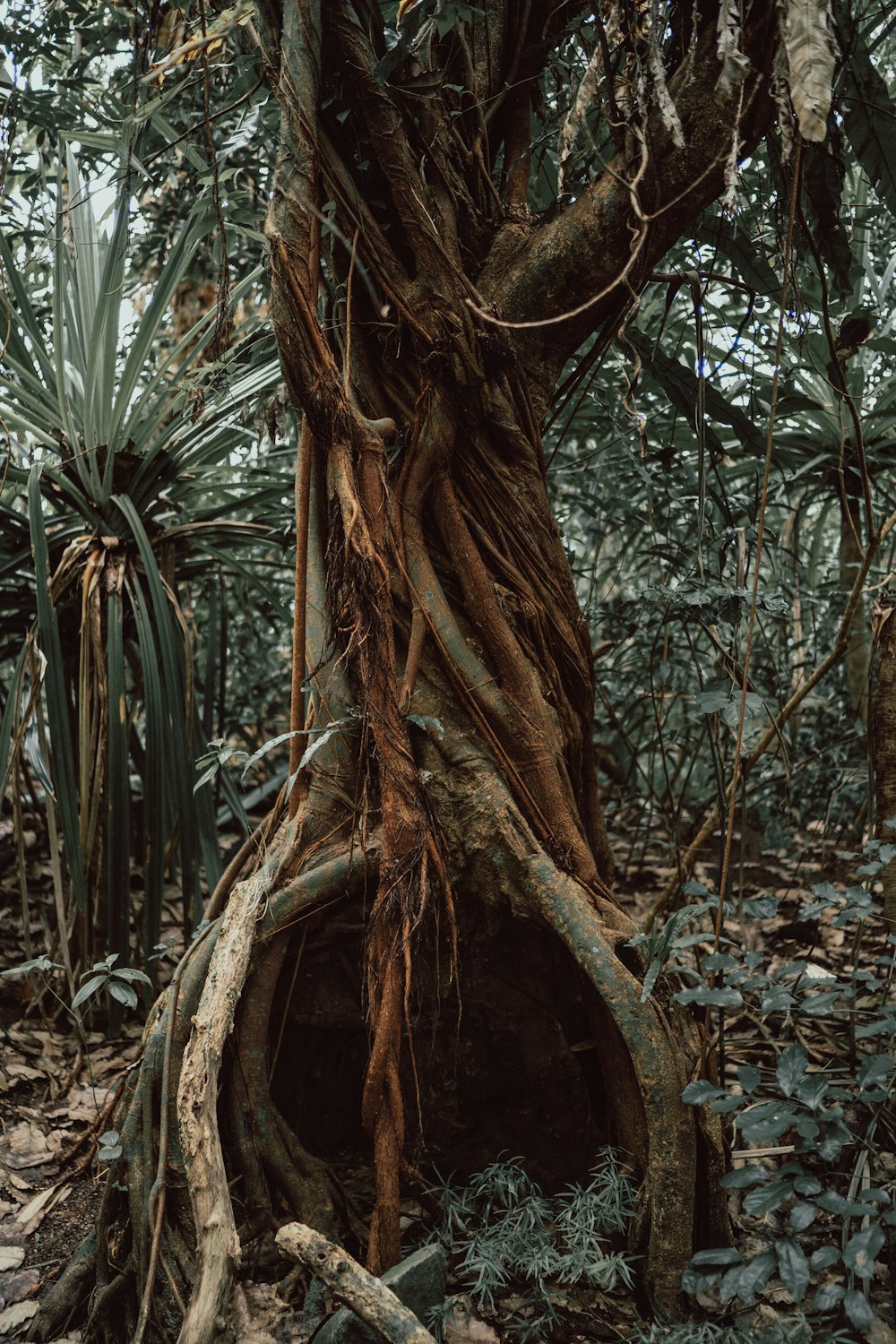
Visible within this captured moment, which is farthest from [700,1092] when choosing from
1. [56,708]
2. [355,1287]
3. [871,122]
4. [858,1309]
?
[871,122]

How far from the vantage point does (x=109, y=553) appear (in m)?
3.06

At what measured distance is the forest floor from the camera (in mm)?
1755

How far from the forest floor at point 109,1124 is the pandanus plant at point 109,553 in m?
0.30

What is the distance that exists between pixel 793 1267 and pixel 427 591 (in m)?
1.36

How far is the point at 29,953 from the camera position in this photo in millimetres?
2672

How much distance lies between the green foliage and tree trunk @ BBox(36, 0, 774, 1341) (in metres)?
0.07

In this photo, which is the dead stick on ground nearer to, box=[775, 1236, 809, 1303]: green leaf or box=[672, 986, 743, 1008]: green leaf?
box=[775, 1236, 809, 1303]: green leaf

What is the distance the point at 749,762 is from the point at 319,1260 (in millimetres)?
1310


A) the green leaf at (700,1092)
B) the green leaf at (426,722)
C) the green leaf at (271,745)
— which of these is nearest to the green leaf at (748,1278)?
the green leaf at (700,1092)

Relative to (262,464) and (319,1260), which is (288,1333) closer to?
(319,1260)

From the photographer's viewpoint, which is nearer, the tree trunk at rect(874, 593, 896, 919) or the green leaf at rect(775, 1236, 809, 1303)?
the green leaf at rect(775, 1236, 809, 1303)

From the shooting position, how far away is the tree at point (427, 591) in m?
1.82

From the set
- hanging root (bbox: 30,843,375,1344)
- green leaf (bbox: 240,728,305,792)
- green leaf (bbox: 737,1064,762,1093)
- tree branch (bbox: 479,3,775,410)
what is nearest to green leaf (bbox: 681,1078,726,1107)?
green leaf (bbox: 737,1064,762,1093)

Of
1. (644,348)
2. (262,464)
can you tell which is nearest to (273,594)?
(262,464)
